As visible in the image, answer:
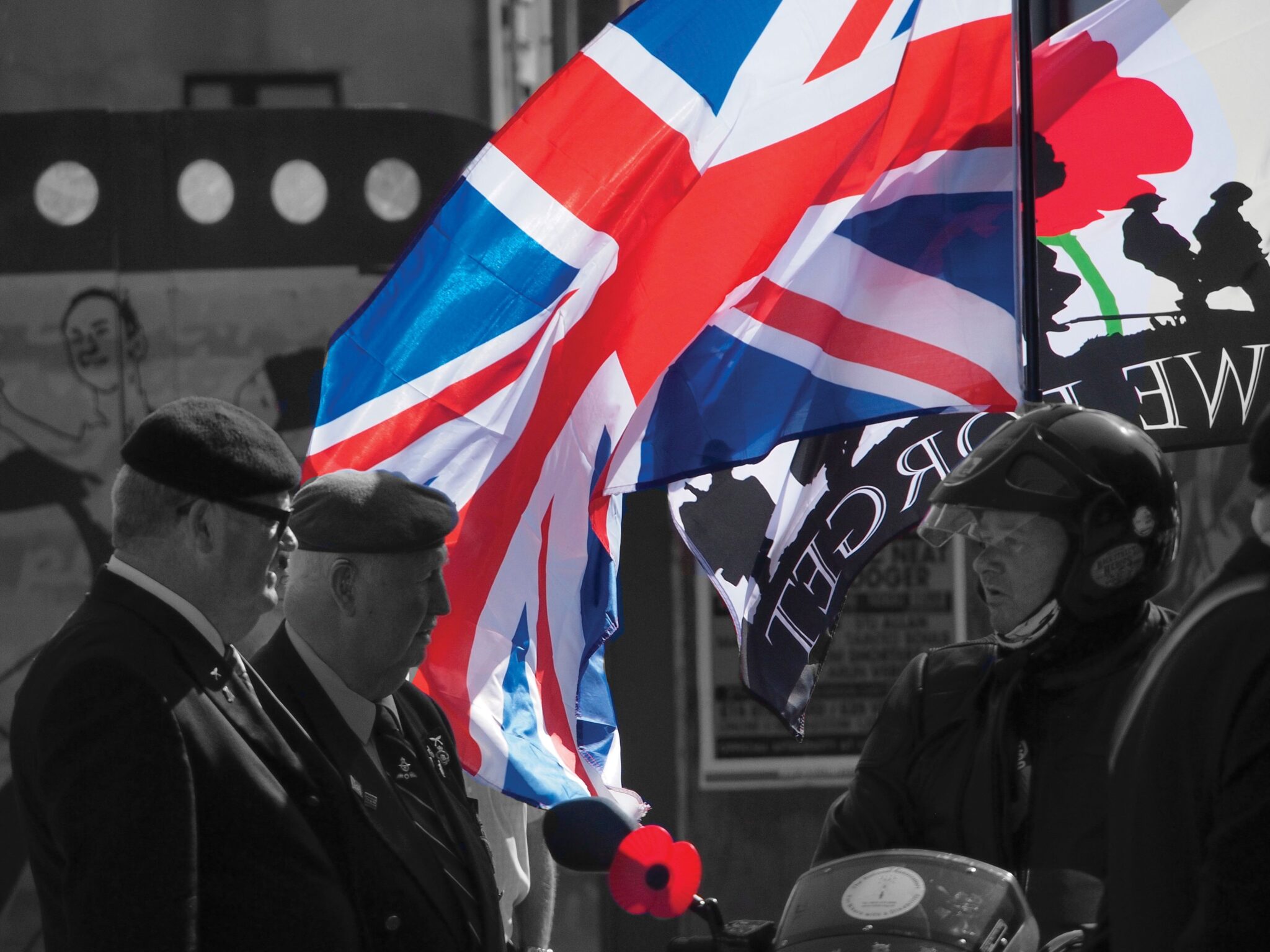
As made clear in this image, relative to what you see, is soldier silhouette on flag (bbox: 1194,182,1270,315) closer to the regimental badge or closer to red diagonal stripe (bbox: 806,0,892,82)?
red diagonal stripe (bbox: 806,0,892,82)

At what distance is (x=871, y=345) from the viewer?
3.71m

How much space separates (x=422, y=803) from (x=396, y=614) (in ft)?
1.11

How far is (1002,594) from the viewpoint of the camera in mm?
3000

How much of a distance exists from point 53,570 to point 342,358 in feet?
10.9

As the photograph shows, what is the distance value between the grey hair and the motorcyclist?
1176 mm

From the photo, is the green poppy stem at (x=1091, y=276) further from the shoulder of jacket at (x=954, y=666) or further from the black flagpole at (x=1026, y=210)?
the shoulder of jacket at (x=954, y=666)

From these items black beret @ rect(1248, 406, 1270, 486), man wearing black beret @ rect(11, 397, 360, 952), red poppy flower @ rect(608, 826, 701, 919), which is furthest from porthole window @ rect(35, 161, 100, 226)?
black beret @ rect(1248, 406, 1270, 486)

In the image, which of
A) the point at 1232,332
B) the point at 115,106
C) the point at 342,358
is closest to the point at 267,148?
the point at 115,106

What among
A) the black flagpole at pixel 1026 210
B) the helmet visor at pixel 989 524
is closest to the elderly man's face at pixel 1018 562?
the helmet visor at pixel 989 524

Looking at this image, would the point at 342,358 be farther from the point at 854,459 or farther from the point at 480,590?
the point at 854,459

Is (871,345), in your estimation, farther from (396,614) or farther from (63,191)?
(63,191)

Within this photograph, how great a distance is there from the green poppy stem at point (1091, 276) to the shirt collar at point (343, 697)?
1982 mm

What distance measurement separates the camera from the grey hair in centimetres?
250

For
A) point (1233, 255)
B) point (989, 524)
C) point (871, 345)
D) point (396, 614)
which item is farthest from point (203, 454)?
point (1233, 255)
